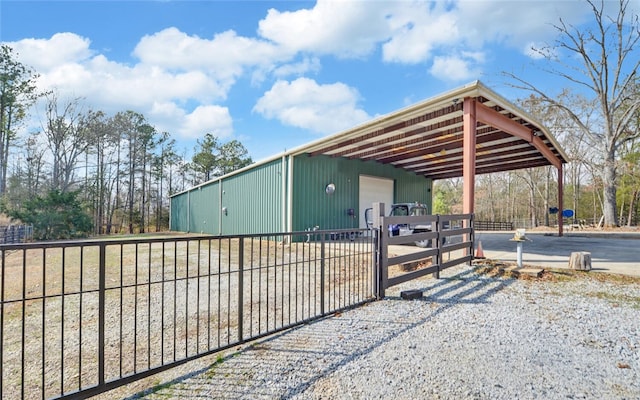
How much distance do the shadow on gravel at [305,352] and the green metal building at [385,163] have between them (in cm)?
349

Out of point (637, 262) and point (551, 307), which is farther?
point (637, 262)

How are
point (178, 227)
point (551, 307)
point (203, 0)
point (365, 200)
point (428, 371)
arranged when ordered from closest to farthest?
point (428, 371) < point (551, 307) < point (203, 0) < point (365, 200) < point (178, 227)

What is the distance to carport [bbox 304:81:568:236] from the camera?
6398 mm

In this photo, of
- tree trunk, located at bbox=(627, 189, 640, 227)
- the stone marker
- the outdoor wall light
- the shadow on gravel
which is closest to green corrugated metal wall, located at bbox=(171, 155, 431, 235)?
the outdoor wall light

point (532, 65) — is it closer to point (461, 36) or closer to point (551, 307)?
point (461, 36)

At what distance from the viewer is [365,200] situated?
13.3 meters

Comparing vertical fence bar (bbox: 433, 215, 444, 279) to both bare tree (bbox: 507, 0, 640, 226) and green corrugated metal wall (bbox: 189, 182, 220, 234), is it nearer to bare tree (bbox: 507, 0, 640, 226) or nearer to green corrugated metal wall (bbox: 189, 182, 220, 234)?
green corrugated metal wall (bbox: 189, 182, 220, 234)

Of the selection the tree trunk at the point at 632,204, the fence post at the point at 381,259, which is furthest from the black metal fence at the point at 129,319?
the tree trunk at the point at 632,204

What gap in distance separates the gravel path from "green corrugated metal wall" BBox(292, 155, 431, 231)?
23.5 ft

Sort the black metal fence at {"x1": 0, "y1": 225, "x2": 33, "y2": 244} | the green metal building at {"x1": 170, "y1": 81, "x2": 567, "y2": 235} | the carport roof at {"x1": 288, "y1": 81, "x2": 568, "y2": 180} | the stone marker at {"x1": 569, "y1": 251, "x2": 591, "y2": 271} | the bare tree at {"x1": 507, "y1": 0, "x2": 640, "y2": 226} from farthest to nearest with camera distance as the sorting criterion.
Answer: the bare tree at {"x1": 507, "y1": 0, "x2": 640, "y2": 226} → the black metal fence at {"x1": 0, "y1": 225, "x2": 33, "y2": 244} → the green metal building at {"x1": 170, "y1": 81, "x2": 567, "y2": 235} → the carport roof at {"x1": 288, "y1": 81, "x2": 568, "y2": 180} → the stone marker at {"x1": 569, "y1": 251, "x2": 591, "y2": 271}

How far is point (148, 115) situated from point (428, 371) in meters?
30.6

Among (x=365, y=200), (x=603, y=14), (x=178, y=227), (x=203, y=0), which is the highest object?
(x=603, y=14)

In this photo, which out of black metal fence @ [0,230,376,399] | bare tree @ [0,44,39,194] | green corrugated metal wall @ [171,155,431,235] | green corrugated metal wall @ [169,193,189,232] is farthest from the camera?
green corrugated metal wall @ [169,193,189,232]

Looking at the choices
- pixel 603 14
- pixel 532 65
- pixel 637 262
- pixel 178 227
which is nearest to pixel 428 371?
pixel 637 262
